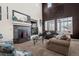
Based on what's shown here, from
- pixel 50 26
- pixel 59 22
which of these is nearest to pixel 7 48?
pixel 50 26

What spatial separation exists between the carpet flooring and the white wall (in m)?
0.31

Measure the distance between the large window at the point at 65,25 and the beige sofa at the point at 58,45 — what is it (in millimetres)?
223

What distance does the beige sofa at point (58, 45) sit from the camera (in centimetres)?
191

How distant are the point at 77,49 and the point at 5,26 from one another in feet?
4.82

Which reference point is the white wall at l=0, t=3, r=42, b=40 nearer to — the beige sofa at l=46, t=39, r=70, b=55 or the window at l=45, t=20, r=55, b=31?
the window at l=45, t=20, r=55, b=31

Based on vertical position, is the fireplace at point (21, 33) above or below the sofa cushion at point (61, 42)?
above

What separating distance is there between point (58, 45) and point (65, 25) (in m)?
0.42

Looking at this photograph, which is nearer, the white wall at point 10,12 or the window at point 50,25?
the white wall at point 10,12

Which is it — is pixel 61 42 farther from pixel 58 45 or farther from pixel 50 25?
pixel 50 25

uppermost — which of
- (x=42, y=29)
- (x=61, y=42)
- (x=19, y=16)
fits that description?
(x=19, y=16)

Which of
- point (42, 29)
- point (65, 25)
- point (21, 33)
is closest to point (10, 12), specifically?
point (21, 33)

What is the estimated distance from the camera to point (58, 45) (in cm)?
195

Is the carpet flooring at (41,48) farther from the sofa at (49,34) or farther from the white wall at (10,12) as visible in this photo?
the white wall at (10,12)

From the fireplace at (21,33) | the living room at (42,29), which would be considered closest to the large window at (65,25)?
the living room at (42,29)
